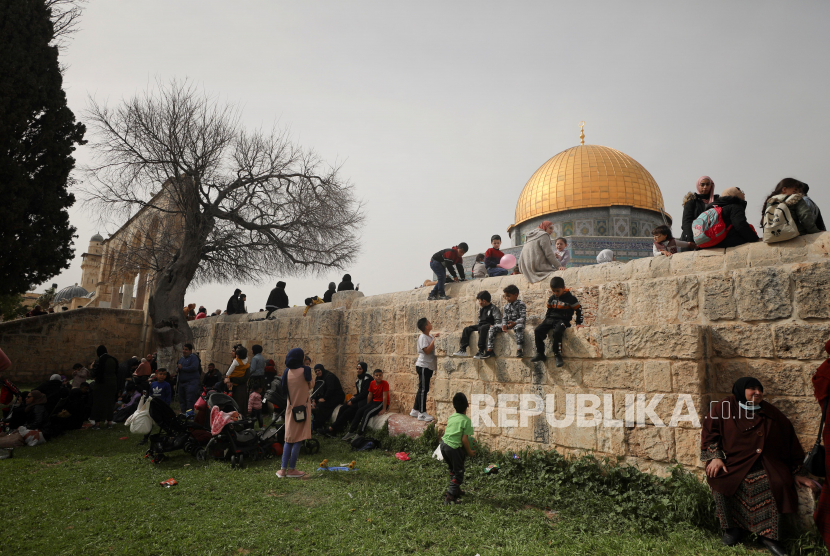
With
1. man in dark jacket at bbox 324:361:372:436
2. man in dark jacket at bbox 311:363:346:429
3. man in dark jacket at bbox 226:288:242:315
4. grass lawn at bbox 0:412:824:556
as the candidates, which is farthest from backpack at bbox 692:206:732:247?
man in dark jacket at bbox 226:288:242:315

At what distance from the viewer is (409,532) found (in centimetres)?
368

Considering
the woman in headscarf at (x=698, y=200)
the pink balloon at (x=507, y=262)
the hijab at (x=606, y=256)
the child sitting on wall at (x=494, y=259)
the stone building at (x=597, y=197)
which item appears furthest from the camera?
the stone building at (x=597, y=197)

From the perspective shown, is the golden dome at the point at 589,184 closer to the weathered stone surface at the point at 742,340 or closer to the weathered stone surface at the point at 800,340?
the weathered stone surface at the point at 742,340

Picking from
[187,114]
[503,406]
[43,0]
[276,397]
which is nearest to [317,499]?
[503,406]

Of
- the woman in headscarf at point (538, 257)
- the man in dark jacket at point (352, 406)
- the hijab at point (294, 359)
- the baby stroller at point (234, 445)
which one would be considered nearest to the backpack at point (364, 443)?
the man in dark jacket at point (352, 406)

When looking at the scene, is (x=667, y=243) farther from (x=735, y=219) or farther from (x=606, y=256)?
(x=606, y=256)

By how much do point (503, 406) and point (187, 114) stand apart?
503 inches

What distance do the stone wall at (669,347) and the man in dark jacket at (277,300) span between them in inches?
288

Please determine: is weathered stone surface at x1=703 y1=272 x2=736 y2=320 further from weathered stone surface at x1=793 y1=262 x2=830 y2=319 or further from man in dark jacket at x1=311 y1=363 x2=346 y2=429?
man in dark jacket at x1=311 y1=363 x2=346 y2=429

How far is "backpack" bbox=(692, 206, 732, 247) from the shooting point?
15.6ft

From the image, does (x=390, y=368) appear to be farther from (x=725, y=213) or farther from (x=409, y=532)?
(x=725, y=213)

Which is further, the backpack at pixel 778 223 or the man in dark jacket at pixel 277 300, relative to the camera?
the man in dark jacket at pixel 277 300

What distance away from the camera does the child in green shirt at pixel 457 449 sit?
438 centimetres

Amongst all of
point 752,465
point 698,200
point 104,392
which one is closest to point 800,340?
point 752,465
